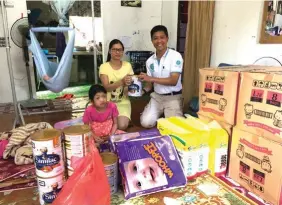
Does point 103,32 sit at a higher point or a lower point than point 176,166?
higher

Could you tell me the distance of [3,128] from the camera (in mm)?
2580

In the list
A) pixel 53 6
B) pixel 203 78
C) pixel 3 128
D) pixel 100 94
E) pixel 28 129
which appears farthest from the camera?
pixel 53 6

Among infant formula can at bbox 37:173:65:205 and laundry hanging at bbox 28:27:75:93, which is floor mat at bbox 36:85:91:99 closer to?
laundry hanging at bbox 28:27:75:93

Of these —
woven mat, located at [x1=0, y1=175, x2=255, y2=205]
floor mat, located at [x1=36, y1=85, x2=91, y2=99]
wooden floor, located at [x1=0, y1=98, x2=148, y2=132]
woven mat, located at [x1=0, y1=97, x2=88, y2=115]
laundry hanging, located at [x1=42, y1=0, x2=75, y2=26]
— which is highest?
laundry hanging, located at [x1=42, y1=0, x2=75, y2=26]

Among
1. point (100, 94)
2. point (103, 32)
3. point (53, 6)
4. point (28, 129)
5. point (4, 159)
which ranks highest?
point (53, 6)

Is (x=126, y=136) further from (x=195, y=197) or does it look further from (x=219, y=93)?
(x=219, y=93)

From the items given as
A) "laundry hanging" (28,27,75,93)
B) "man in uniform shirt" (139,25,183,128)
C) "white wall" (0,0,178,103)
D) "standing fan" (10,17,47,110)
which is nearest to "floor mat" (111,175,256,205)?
"man in uniform shirt" (139,25,183,128)

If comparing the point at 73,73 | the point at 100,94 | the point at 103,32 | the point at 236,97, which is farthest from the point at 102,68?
the point at 73,73

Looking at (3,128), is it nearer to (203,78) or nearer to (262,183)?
(203,78)

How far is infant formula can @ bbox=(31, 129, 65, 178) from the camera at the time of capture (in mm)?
793

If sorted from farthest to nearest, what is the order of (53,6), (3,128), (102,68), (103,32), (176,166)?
(103,32), (53,6), (3,128), (102,68), (176,166)

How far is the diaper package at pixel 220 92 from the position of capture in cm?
110

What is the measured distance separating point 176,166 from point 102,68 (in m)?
1.38

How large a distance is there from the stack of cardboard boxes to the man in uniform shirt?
2.49 feet
